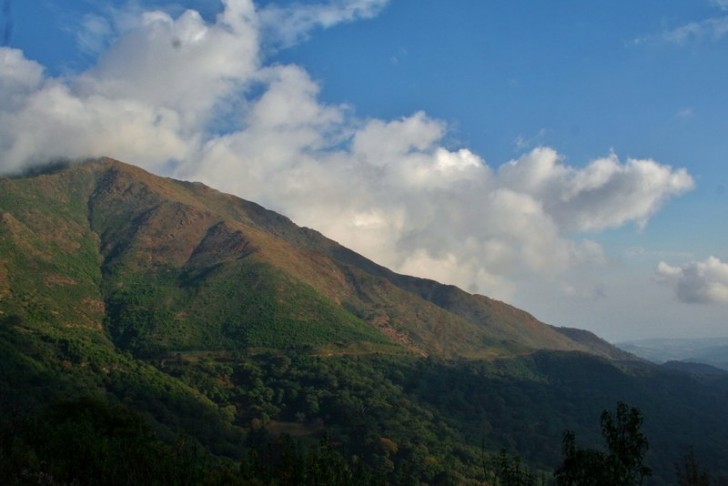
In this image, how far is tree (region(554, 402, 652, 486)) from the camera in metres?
45.6

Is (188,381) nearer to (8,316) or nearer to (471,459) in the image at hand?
(8,316)

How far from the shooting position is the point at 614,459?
45.7 meters

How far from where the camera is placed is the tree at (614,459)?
45594 mm

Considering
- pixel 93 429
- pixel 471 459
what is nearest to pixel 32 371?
pixel 93 429

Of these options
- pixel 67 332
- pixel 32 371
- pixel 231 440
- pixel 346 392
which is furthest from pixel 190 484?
pixel 67 332

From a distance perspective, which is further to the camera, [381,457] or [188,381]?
[188,381]

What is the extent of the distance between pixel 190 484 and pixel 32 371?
96868 millimetres

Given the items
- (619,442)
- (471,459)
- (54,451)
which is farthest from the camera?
(471,459)

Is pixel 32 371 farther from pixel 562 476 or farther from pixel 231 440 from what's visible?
pixel 562 476

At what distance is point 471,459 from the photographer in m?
162

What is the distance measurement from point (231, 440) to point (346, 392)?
5202 centimetres

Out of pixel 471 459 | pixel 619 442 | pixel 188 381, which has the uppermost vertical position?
pixel 619 442

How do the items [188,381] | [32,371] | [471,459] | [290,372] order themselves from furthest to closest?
[290,372] → [188,381] → [471,459] → [32,371]

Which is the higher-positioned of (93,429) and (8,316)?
(8,316)
